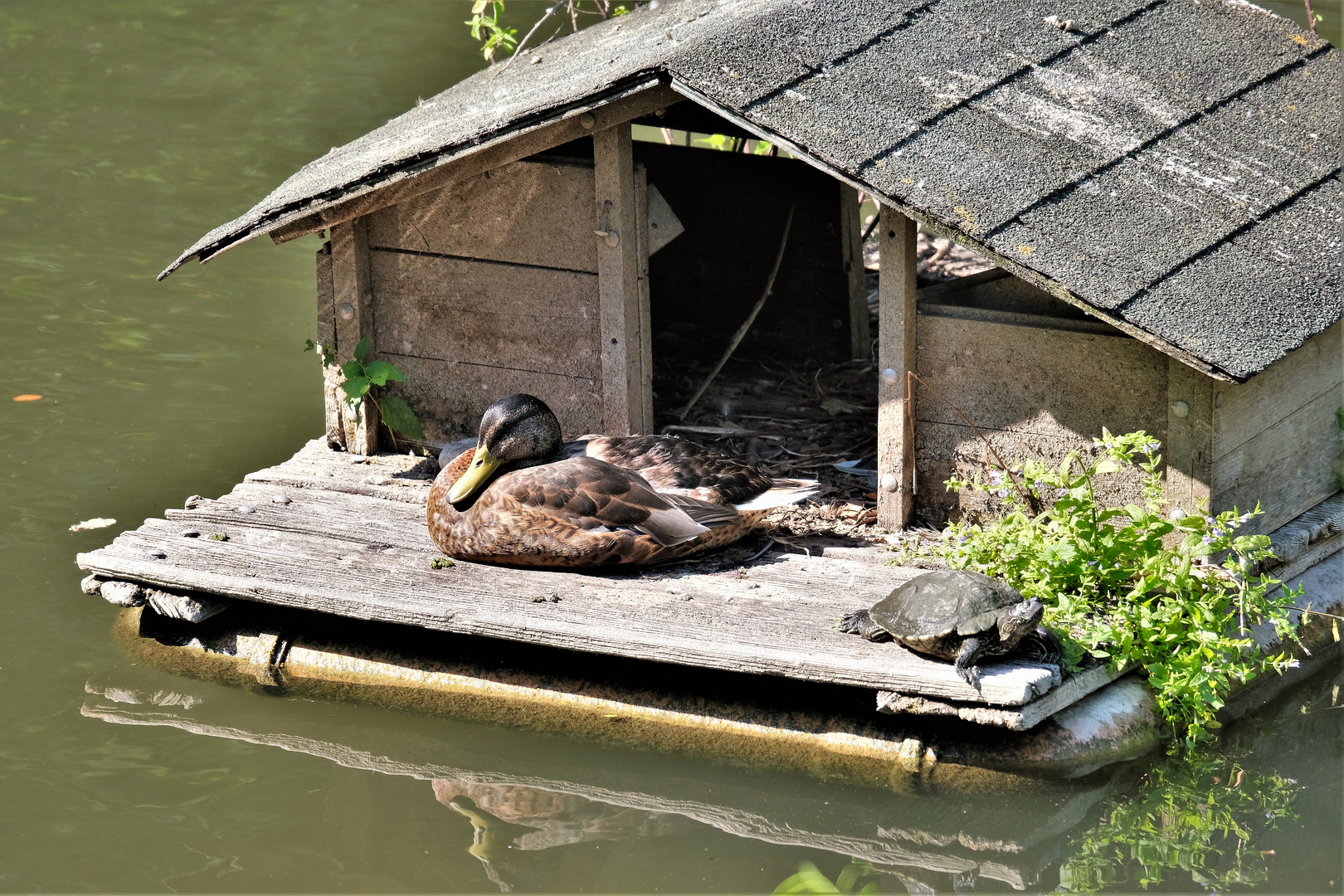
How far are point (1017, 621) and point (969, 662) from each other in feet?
0.71

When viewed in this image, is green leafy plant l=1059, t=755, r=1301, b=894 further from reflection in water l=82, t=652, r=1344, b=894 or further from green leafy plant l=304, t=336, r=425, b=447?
green leafy plant l=304, t=336, r=425, b=447

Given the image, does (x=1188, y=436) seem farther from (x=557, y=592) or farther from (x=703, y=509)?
(x=557, y=592)

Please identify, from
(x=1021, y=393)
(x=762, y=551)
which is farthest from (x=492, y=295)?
(x=1021, y=393)

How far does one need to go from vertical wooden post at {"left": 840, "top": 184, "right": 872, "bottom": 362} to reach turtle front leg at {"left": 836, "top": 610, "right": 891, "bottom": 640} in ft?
10.7

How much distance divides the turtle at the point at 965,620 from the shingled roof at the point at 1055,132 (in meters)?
1.06

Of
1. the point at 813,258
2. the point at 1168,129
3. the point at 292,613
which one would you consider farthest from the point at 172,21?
the point at 1168,129

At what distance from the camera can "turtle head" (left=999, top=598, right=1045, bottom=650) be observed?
517cm

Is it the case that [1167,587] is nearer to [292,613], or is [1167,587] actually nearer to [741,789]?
[741,789]

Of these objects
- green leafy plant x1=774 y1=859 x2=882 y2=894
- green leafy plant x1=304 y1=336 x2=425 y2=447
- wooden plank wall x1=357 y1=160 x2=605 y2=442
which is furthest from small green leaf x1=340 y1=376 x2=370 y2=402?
green leafy plant x1=774 y1=859 x2=882 y2=894

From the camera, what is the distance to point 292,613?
6.46m

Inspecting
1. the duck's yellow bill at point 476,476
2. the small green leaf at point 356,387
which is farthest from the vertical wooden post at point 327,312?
the duck's yellow bill at point 476,476

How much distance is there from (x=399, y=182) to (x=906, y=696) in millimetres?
3210

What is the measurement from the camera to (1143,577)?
18.5ft

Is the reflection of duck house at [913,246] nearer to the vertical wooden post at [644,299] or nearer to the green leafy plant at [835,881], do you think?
the vertical wooden post at [644,299]
